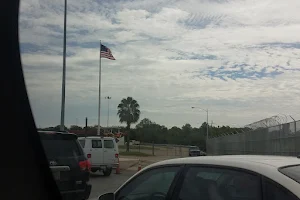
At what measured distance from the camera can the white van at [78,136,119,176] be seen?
68.2 feet

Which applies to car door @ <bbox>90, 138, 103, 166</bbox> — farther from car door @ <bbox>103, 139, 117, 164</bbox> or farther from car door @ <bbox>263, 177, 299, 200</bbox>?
car door @ <bbox>263, 177, 299, 200</bbox>

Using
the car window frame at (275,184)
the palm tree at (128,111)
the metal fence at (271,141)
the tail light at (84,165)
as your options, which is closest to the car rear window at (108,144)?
the metal fence at (271,141)

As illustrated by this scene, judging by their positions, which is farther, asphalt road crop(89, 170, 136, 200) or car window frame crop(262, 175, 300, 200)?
asphalt road crop(89, 170, 136, 200)

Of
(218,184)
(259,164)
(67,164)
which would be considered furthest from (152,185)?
(67,164)

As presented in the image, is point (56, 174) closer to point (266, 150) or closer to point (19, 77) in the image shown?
point (19, 77)

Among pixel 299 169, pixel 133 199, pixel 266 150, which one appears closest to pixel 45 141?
pixel 133 199

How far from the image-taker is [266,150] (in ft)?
78.9

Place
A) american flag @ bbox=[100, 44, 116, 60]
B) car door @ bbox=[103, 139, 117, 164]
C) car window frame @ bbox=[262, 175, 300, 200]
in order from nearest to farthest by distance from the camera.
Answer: car window frame @ bbox=[262, 175, 300, 200] → car door @ bbox=[103, 139, 117, 164] → american flag @ bbox=[100, 44, 116, 60]

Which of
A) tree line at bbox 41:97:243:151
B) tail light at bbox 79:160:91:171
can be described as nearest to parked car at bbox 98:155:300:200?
tail light at bbox 79:160:91:171

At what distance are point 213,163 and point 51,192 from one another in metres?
3.75

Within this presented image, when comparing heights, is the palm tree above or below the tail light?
above

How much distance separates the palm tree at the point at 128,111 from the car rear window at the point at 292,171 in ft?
245

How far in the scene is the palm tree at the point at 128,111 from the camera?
78.5 metres

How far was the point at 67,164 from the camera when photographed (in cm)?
896
